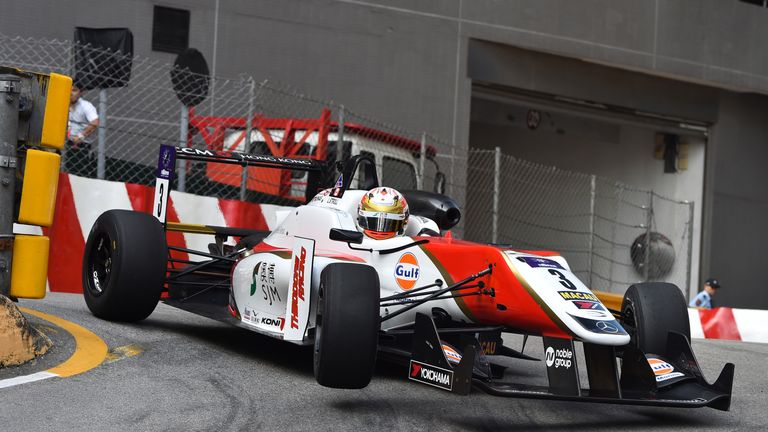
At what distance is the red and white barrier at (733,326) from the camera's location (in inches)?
471

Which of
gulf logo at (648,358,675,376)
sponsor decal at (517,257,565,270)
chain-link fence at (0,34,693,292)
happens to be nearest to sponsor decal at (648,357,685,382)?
gulf logo at (648,358,675,376)

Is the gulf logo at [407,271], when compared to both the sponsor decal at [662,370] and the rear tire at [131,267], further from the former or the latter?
the rear tire at [131,267]

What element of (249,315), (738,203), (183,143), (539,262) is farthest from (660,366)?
(738,203)

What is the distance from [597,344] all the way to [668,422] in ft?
2.45

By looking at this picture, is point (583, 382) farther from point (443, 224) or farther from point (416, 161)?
point (416, 161)

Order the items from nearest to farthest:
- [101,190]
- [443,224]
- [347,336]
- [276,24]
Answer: [347,336] → [443,224] → [101,190] → [276,24]

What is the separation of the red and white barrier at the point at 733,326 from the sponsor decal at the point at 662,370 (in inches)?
249

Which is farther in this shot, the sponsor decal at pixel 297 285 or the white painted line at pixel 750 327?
the white painted line at pixel 750 327

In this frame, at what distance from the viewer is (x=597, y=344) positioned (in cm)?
552

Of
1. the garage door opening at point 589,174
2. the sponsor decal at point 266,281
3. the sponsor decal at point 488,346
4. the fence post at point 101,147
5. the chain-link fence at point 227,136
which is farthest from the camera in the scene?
the garage door opening at point 589,174

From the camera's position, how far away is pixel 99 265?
25.4 feet

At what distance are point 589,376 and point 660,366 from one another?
1.66ft

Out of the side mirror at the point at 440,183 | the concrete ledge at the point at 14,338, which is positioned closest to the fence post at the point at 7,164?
the concrete ledge at the point at 14,338

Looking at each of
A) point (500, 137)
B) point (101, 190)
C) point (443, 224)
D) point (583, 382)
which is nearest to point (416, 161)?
point (101, 190)
